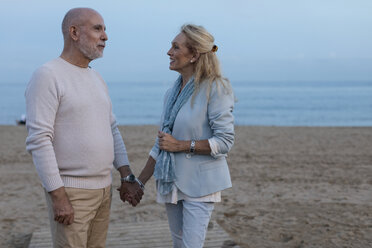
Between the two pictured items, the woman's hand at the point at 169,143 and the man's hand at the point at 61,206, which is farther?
the woman's hand at the point at 169,143

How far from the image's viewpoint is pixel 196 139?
319 cm

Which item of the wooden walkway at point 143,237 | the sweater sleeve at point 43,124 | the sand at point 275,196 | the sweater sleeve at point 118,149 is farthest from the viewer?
the sand at point 275,196

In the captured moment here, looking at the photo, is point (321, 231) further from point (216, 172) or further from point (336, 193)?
point (216, 172)

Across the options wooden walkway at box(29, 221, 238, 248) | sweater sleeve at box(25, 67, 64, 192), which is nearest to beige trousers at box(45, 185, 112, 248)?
sweater sleeve at box(25, 67, 64, 192)

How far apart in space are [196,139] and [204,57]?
0.53 m

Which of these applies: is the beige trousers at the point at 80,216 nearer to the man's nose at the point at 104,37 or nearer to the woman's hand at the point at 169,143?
the woman's hand at the point at 169,143

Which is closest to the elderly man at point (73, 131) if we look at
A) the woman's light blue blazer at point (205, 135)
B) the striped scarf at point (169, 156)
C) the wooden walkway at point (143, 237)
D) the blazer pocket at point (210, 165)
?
the striped scarf at point (169, 156)

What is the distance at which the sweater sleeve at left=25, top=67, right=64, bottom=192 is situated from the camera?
2.78 meters

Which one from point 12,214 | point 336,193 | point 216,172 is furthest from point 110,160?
point 336,193

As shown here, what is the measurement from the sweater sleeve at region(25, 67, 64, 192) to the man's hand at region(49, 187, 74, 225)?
39mm

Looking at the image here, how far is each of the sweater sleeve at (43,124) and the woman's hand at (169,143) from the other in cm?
69

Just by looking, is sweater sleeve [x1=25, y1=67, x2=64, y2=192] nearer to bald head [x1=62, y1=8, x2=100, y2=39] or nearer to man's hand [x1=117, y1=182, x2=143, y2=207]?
bald head [x1=62, y1=8, x2=100, y2=39]

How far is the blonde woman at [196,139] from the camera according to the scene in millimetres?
3117

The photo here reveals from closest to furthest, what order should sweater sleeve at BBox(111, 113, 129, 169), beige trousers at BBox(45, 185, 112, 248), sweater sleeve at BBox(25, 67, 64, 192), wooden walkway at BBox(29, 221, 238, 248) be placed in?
1. sweater sleeve at BBox(25, 67, 64, 192)
2. beige trousers at BBox(45, 185, 112, 248)
3. sweater sleeve at BBox(111, 113, 129, 169)
4. wooden walkway at BBox(29, 221, 238, 248)
